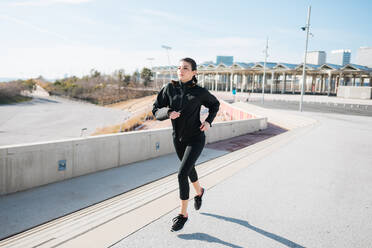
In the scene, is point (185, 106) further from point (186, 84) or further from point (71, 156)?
point (71, 156)

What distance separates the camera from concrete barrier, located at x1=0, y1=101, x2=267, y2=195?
4602 mm

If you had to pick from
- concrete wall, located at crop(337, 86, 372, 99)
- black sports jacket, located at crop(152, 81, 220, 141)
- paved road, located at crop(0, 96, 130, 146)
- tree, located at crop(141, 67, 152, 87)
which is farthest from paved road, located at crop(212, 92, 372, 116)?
tree, located at crop(141, 67, 152, 87)

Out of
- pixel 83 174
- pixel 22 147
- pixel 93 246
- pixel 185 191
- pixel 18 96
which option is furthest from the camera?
pixel 18 96

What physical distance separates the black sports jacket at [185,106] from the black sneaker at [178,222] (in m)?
0.87

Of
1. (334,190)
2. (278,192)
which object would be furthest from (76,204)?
(334,190)

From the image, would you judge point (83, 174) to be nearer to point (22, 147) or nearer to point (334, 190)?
point (22, 147)

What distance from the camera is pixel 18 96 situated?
89250 mm

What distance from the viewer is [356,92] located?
134 ft

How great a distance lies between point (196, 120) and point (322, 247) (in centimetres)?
180

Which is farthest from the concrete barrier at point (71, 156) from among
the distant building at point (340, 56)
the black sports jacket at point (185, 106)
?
the distant building at point (340, 56)

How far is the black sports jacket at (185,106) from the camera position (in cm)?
316

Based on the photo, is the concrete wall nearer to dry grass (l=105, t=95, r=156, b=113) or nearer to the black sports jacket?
the black sports jacket

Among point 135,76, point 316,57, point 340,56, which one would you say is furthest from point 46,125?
point 340,56

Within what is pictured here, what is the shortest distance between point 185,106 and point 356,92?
4516 cm
